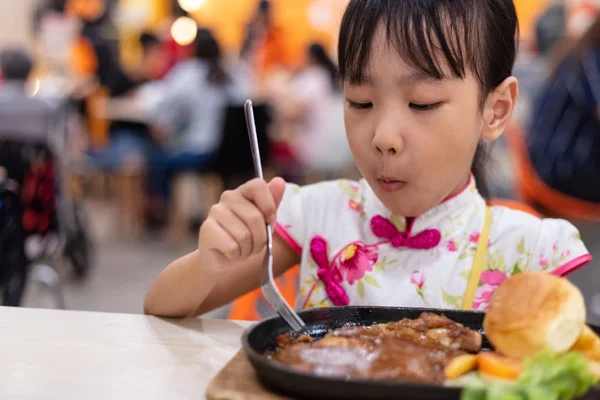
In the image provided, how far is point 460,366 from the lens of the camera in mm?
674

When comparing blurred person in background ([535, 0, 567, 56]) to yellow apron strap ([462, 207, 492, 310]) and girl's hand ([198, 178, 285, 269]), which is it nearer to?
yellow apron strap ([462, 207, 492, 310])

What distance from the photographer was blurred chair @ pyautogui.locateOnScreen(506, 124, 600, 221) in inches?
128

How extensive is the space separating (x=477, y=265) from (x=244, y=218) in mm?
447

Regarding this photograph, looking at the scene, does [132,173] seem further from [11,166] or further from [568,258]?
[568,258]

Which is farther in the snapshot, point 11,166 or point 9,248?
point 11,166

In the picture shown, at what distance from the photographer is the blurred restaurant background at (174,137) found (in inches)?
121

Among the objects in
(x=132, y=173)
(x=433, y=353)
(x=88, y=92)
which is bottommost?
(x=132, y=173)

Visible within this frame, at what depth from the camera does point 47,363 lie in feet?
2.66

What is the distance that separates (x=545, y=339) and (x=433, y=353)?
11 centimetres

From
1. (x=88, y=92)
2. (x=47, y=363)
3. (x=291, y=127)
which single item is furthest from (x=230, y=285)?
(x=88, y=92)

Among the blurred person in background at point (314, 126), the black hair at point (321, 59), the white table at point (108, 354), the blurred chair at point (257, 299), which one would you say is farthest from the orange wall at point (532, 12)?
the white table at point (108, 354)

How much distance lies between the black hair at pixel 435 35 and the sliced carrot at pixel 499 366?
42 centimetres

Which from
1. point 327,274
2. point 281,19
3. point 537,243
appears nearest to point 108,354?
point 327,274

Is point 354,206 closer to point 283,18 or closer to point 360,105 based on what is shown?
point 360,105
